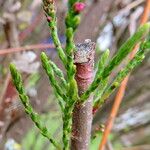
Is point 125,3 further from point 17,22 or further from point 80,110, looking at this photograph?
point 80,110

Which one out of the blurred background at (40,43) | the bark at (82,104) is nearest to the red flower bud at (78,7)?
the bark at (82,104)

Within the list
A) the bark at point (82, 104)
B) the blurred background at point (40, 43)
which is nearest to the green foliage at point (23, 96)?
the bark at point (82, 104)

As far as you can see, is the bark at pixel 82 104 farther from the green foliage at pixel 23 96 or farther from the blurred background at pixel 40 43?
the blurred background at pixel 40 43

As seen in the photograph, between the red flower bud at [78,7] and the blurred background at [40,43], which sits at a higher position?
the blurred background at [40,43]

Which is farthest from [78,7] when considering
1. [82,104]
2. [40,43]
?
[40,43]

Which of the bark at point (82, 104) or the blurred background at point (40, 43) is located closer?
the bark at point (82, 104)

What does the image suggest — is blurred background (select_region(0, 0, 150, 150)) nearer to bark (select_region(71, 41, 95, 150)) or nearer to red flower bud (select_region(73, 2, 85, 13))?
bark (select_region(71, 41, 95, 150))

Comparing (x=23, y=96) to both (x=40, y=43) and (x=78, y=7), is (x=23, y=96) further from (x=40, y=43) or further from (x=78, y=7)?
(x=40, y=43)

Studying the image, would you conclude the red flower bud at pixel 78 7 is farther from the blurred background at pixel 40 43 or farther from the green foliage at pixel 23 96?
the blurred background at pixel 40 43

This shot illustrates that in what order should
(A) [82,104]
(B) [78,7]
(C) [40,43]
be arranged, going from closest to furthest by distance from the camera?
(B) [78,7], (A) [82,104], (C) [40,43]

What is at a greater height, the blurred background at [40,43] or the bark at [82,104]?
the blurred background at [40,43]
